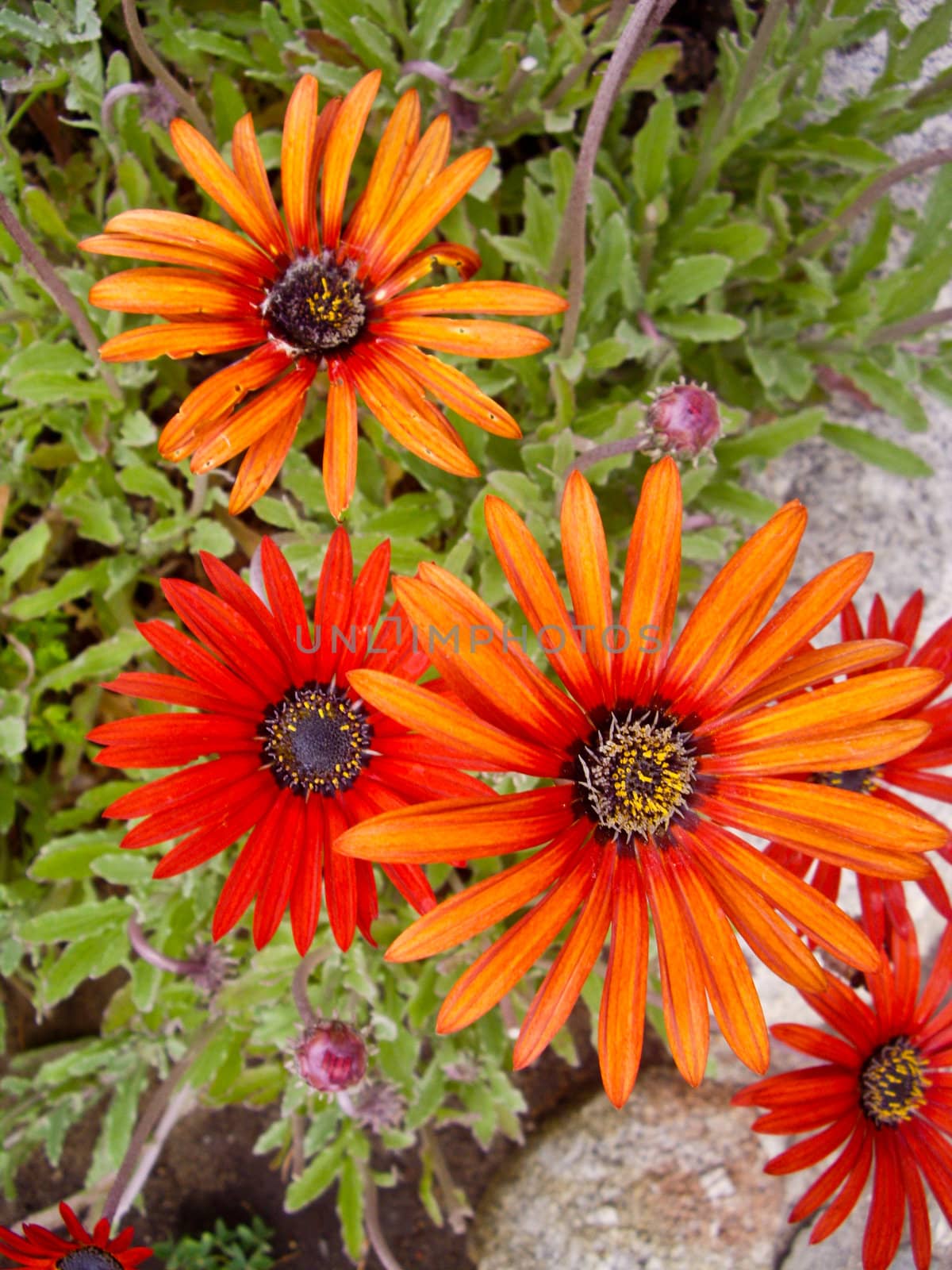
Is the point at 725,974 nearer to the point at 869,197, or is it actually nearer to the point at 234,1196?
the point at 869,197

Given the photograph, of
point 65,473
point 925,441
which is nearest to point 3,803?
point 65,473

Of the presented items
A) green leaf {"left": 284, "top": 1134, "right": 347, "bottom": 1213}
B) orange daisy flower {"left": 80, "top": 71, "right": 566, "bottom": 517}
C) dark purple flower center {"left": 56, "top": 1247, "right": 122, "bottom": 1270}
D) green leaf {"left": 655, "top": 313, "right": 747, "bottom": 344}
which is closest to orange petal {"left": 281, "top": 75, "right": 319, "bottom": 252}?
orange daisy flower {"left": 80, "top": 71, "right": 566, "bottom": 517}

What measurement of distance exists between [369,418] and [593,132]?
3.13 feet

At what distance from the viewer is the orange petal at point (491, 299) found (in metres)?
1.60

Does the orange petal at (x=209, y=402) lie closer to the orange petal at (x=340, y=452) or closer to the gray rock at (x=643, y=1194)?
the orange petal at (x=340, y=452)

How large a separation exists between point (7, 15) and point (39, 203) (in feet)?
1.18

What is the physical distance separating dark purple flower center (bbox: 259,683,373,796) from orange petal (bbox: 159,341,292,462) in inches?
21.1

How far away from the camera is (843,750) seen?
1418 mm

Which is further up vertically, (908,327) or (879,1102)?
(908,327)

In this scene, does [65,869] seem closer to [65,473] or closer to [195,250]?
[65,473]

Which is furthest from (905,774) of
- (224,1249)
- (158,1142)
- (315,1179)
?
(224,1249)

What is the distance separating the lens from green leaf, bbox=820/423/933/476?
2.63 meters

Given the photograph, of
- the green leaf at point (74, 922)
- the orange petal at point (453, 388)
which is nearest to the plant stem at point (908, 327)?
the orange petal at point (453, 388)

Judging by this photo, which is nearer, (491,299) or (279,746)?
(491,299)
